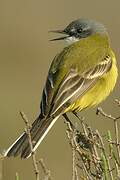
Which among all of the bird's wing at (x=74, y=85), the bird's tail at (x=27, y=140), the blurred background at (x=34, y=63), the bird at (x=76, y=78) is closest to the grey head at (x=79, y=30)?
the bird at (x=76, y=78)

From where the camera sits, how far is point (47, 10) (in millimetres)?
18547

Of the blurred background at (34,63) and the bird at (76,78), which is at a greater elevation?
the blurred background at (34,63)

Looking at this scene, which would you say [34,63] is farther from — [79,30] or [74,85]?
[74,85]

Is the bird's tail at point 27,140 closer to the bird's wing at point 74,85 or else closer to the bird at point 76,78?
the bird at point 76,78

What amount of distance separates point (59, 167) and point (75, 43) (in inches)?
129

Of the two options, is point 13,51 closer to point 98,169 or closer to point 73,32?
point 73,32

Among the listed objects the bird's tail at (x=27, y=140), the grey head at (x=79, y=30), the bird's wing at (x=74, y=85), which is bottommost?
the bird's tail at (x=27, y=140)

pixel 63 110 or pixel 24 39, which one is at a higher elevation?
pixel 24 39

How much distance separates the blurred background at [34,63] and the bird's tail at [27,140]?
3.23 meters

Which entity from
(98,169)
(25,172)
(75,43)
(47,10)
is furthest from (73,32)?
(47,10)

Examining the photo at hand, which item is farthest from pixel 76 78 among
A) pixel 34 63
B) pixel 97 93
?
pixel 34 63

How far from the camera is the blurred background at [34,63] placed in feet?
41.6

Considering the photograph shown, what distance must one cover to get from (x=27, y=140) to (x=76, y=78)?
1217mm

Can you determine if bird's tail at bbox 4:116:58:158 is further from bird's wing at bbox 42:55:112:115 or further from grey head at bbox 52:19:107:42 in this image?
grey head at bbox 52:19:107:42
